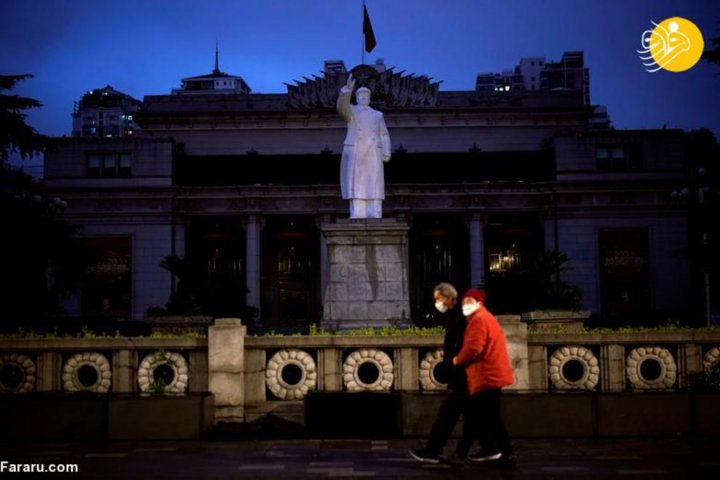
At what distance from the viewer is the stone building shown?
194 feet

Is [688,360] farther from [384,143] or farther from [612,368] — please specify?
[384,143]

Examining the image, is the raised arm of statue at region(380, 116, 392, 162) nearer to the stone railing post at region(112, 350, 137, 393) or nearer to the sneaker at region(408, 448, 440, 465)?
the stone railing post at region(112, 350, 137, 393)

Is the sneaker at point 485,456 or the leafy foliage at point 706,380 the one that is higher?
the leafy foliage at point 706,380

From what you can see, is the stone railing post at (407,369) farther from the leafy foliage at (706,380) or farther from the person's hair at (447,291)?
the leafy foliage at (706,380)

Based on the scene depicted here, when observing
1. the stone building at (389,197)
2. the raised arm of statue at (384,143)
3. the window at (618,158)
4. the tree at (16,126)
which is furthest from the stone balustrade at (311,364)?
the window at (618,158)

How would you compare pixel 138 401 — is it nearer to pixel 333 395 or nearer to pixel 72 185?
pixel 333 395

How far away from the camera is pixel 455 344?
10.4 meters

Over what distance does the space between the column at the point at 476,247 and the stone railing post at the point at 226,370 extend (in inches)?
1828

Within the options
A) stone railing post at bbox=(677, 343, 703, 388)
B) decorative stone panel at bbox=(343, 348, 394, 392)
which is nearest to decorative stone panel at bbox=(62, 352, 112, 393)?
decorative stone panel at bbox=(343, 348, 394, 392)

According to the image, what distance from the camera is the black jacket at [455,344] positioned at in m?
10.1

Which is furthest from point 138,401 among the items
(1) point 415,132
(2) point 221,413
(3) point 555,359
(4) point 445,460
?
(1) point 415,132

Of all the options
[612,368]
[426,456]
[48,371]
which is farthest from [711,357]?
[48,371]

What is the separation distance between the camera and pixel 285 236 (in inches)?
2440

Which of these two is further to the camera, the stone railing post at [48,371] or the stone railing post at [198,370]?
the stone railing post at [198,370]
